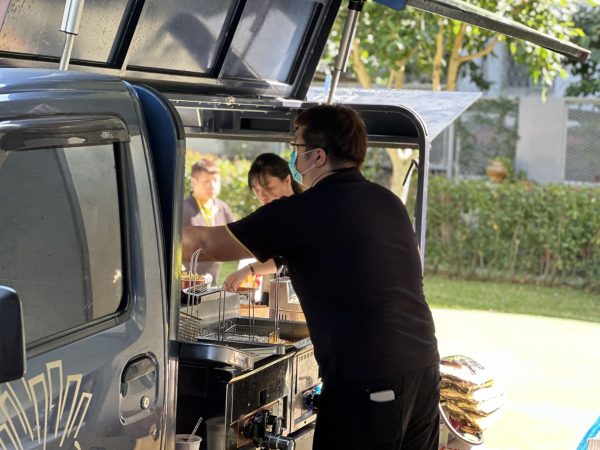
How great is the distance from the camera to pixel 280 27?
15.2 ft

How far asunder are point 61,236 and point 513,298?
Answer: 12149 mm

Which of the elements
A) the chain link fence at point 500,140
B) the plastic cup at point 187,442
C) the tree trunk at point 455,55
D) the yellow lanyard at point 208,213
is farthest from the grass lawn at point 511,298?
the plastic cup at point 187,442

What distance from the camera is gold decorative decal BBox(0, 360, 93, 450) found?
7.16ft

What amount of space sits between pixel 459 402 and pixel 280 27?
219cm

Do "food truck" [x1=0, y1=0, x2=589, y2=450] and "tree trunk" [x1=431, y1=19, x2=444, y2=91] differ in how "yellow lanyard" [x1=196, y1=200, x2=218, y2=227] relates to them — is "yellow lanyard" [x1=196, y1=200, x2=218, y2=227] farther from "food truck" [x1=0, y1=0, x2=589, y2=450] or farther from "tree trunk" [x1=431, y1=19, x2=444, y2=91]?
"tree trunk" [x1=431, y1=19, x2=444, y2=91]

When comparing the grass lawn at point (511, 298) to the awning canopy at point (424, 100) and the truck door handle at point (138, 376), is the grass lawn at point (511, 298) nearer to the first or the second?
the awning canopy at point (424, 100)

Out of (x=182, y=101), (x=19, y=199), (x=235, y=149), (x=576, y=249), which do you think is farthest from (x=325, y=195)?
(x=235, y=149)

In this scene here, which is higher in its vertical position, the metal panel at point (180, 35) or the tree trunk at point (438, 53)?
the tree trunk at point (438, 53)

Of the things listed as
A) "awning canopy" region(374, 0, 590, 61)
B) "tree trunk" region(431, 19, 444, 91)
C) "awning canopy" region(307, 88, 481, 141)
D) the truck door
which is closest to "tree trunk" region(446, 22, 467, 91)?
"tree trunk" region(431, 19, 444, 91)

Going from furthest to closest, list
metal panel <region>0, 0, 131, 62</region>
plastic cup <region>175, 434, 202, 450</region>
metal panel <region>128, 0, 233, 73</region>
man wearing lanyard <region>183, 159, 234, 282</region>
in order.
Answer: man wearing lanyard <region>183, 159, 234, 282</region> → metal panel <region>128, 0, 233, 73</region> → metal panel <region>0, 0, 131, 62</region> → plastic cup <region>175, 434, 202, 450</region>

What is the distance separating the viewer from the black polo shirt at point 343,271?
10.9 ft

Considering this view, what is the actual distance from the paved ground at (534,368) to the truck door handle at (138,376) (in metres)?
3.40

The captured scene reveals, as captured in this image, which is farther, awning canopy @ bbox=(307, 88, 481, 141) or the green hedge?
the green hedge

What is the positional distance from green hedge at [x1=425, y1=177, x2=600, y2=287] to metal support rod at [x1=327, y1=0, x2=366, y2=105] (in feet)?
32.9
